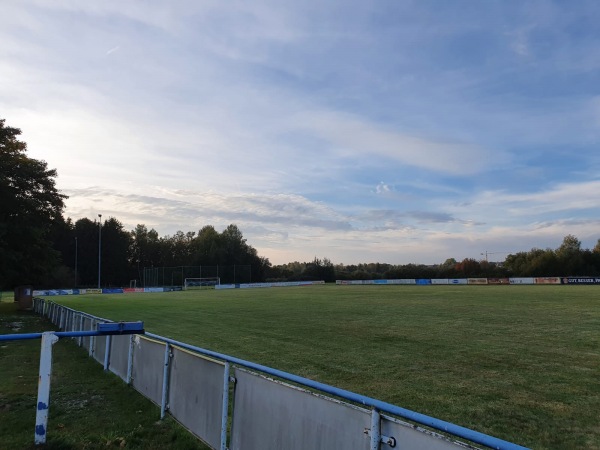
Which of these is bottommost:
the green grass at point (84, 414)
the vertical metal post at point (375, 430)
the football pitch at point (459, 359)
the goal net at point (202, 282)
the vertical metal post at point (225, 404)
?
the goal net at point (202, 282)

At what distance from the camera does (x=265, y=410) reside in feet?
13.7

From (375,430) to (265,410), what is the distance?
149 cm

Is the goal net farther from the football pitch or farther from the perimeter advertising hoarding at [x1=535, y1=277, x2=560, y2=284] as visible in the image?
the football pitch

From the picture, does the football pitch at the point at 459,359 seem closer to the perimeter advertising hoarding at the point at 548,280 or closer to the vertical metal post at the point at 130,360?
the vertical metal post at the point at 130,360

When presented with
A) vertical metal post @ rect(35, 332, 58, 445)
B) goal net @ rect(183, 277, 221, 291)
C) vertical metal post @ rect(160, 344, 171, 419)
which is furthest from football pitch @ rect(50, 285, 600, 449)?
goal net @ rect(183, 277, 221, 291)

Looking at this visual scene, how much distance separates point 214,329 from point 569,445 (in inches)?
496

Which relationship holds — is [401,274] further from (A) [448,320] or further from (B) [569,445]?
(B) [569,445]

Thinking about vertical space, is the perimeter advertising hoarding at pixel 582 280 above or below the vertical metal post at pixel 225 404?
above

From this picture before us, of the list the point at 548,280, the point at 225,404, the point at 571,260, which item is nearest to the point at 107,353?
the point at 225,404

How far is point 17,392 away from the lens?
312 inches

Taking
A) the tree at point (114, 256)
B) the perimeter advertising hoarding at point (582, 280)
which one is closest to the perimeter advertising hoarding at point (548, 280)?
the perimeter advertising hoarding at point (582, 280)

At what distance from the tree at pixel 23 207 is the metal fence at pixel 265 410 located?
23258 mm

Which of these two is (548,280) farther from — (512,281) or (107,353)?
(107,353)

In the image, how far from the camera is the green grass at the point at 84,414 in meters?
5.39
